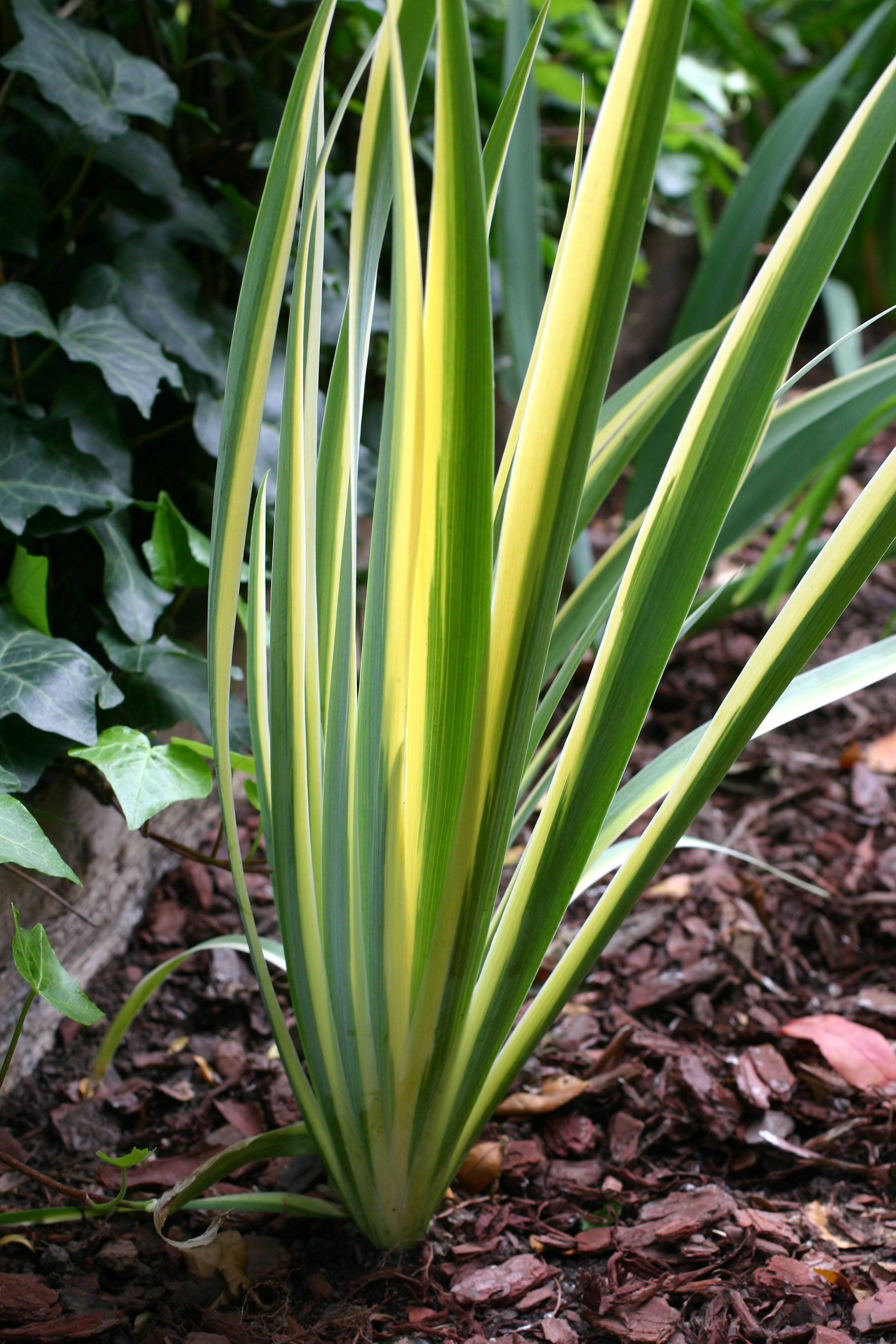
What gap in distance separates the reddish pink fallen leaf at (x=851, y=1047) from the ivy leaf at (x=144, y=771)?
1.85 ft

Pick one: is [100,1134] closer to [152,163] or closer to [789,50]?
[152,163]

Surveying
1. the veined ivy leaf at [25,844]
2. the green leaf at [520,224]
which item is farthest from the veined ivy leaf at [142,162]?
the veined ivy leaf at [25,844]

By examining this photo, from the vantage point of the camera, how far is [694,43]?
85.6 inches

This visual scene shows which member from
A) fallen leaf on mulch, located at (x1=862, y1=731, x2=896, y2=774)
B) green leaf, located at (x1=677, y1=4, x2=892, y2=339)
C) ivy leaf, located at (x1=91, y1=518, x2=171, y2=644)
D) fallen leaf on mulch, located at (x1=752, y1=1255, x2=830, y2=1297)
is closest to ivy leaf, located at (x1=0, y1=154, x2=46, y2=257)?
ivy leaf, located at (x1=91, y1=518, x2=171, y2=644)

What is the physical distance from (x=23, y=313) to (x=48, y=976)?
0.53m

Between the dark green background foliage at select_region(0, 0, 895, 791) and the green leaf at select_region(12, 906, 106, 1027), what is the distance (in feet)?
0.35

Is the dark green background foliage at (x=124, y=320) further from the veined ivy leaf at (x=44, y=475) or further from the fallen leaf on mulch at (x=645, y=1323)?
the fallen leaf on mulch at (x=645, y=1323)

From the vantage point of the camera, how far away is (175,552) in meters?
0.82

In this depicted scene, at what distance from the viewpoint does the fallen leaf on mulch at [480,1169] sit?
0.73m

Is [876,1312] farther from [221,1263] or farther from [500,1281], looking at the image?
[221,1263]

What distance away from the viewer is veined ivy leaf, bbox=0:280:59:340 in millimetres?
767

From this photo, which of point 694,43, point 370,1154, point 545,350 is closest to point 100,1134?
point 370,1154

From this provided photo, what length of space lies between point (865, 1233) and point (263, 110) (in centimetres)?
120

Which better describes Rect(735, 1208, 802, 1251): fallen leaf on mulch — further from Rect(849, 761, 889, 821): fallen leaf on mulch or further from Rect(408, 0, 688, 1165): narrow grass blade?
Rect(849, 761, 889, 821): fallen leaf on mulch
